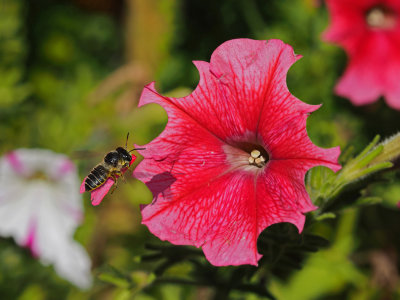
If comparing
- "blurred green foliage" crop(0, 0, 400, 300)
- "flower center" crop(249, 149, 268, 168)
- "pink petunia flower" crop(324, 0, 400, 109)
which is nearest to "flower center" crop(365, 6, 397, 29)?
"pink petunia flower" crop(324, 0, 400, 109)

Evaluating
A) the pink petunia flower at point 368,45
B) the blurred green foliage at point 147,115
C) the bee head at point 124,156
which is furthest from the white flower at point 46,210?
the pink petunia flower at point 368,45

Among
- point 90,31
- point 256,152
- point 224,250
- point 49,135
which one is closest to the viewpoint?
point 224,250

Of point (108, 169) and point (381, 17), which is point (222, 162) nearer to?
point (108, 169)

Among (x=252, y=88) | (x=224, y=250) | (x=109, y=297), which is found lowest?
(x=109, y=297)

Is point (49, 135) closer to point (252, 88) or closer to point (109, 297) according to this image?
point (109, 297)

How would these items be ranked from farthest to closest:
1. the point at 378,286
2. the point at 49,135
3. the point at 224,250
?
1. the point at 49,135
2. the point at 378,286
3. the point at 224,250

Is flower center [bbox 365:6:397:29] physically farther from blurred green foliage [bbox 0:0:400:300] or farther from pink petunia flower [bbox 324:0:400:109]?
blurred green foliage [bbox 0:0:400:300]

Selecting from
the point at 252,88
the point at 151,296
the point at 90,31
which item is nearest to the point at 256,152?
the point at 252,88
